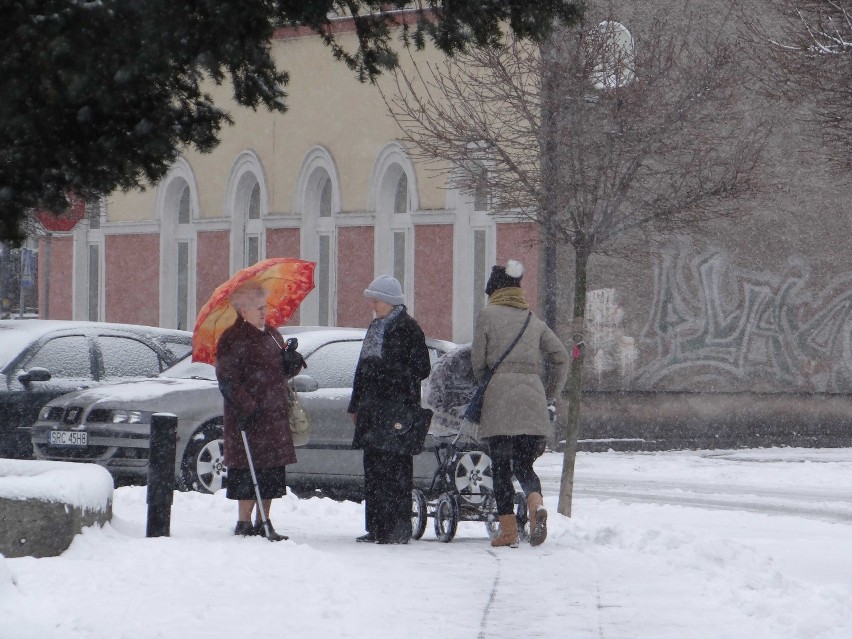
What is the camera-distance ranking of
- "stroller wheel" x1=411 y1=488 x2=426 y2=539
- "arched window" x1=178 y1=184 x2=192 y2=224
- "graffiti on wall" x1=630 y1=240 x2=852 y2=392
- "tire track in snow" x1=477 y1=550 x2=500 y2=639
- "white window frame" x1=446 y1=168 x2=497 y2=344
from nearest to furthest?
"tire track in snow" x1=477 y1=550 x2=500 y2=639
"stroller wheel" x1=411 y1=488 x2=426 y2=539
"graffiti on wall" x1=630 y1=240 x2=852 y2=392
"white window frame" x1=446 y1=168 x2=497 y2=344
"arched window" x1=178 y1=184 x2=192 y2=224

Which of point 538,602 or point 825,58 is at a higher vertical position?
point 825,58

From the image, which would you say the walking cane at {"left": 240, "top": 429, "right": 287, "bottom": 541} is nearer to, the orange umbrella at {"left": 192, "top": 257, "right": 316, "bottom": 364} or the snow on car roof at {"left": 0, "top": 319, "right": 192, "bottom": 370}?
the orange umbrella at {"left": 192, "top": 257, "right": 316, "bottom": 364}

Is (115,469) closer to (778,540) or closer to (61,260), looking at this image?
(778,540)

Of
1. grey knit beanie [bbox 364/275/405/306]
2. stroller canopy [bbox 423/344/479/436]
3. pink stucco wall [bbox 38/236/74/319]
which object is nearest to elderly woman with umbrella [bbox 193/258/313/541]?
grey knit beanie [bbox 364/275/405/306]

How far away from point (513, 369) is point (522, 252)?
1163 centimetres

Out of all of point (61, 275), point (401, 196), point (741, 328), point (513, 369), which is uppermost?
point (401, 196)

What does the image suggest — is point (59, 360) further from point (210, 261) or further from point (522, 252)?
point (210, 261)

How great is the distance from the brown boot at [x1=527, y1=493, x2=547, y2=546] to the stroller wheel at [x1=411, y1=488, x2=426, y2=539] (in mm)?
794

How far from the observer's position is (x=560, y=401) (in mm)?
21859

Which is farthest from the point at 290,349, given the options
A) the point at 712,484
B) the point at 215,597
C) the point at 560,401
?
the point at 560,401

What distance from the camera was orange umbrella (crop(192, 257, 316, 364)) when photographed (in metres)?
10.9

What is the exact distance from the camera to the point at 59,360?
1502cm

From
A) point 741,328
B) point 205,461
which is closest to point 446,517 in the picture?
point 205,461

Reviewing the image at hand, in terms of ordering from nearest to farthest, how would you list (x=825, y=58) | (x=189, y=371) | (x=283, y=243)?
(x=825, y=58)
(x=189, y=371)
(x=283, y=243)
